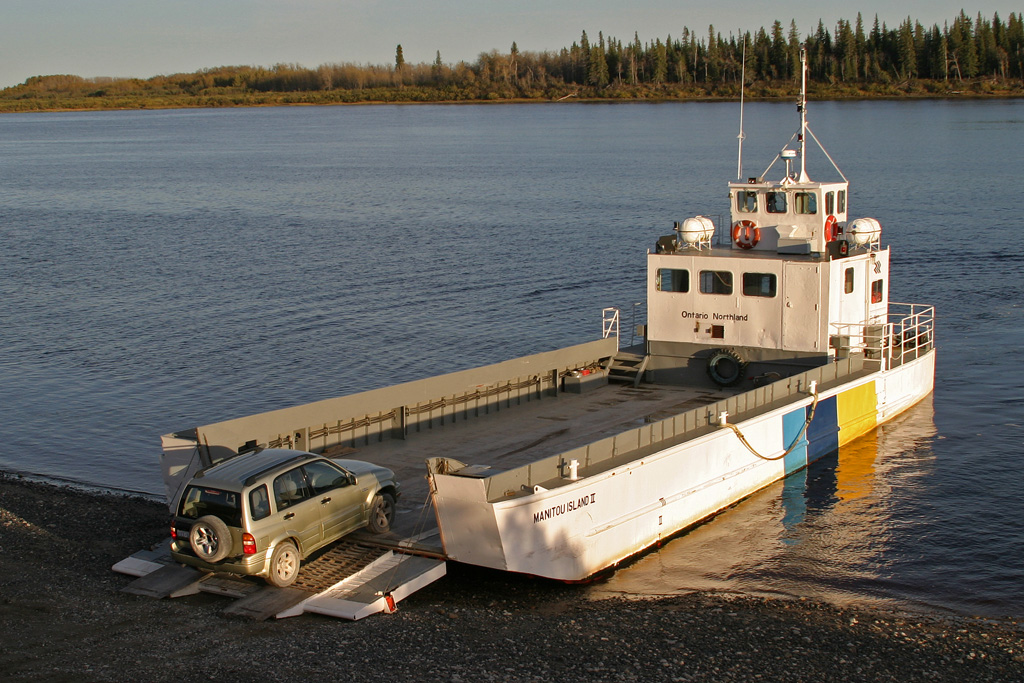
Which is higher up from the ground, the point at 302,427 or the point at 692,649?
the point at 302,427

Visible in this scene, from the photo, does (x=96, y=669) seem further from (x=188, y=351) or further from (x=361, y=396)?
(x=188, y=351)

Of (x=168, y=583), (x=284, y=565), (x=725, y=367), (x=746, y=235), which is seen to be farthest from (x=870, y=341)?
(x=168, y=583)

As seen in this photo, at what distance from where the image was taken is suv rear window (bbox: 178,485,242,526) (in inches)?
427

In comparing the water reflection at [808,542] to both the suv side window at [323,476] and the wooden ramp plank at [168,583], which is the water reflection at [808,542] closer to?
the suv side window at [323,476]

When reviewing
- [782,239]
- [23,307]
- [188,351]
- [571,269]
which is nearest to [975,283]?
[571,269]

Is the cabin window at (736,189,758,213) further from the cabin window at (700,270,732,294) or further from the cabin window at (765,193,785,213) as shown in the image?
the cabin window at (700,270,732,294)

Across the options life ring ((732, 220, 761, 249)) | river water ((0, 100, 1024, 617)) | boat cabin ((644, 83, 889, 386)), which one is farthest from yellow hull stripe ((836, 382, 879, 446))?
life ring ((732, 220, 761, 249))

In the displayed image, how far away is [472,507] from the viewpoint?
37.2ft

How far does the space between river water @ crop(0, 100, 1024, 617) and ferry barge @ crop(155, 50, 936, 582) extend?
0.90 metres

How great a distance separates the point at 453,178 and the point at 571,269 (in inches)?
1535

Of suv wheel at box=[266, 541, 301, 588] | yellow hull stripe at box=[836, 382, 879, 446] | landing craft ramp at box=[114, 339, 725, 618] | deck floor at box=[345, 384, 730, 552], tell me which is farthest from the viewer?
yellow hull stripe at box=[836, 382, 879, 446]

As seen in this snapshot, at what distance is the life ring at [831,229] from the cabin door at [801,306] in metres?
1.65

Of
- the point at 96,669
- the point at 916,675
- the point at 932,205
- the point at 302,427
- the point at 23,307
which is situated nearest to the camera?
the point at 96,669

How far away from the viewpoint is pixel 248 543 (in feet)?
35.5
